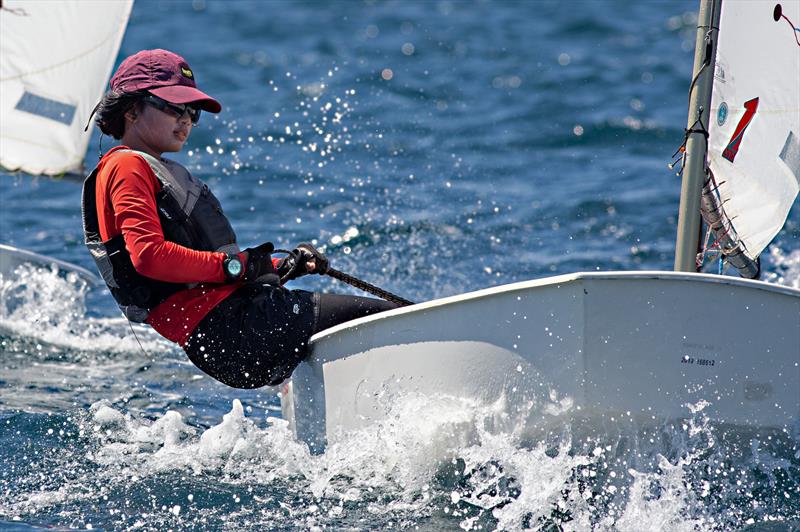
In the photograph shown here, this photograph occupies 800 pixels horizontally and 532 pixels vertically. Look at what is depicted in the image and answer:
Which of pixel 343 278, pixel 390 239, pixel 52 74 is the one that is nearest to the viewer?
pixel 343 278

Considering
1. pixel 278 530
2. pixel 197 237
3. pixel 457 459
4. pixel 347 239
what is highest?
pixel 347 239

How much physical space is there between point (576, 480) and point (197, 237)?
1288 mm

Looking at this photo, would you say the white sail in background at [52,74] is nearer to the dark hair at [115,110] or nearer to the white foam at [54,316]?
the white foam at [54,316]

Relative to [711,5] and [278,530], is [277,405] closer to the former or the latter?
[278,530]

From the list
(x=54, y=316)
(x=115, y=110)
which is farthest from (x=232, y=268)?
(x=54, y=316)

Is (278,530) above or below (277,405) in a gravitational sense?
below

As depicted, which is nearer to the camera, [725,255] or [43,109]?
[725,255]

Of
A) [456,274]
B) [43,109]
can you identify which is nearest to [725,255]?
[456,274]

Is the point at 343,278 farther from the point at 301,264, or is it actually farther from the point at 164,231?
the point at 164,231

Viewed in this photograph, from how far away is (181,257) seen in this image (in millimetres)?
3166

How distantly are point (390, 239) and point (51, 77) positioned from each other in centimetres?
218

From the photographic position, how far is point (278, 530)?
3119 mm

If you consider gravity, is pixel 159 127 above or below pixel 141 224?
above

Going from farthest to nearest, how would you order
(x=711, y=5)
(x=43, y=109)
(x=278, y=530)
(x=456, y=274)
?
A: (x=456, y=274) → (x=43, y=109) → (x=711, y=5) → (x=278, y=530)
